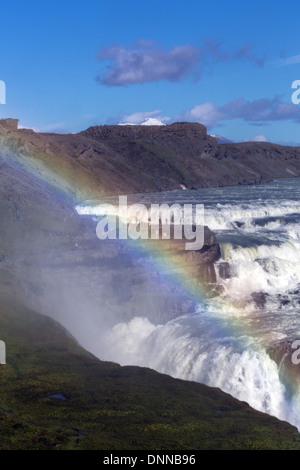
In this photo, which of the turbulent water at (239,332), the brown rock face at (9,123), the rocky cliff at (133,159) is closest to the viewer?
the turbulent water at (239,332)

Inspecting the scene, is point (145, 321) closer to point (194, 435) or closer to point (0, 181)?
point (194, 435)

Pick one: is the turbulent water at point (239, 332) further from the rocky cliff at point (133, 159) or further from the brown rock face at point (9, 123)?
the brown rock face at point (9, 123)

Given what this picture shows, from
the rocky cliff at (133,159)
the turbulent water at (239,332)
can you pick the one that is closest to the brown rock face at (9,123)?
the rocky cliff at (133,159)

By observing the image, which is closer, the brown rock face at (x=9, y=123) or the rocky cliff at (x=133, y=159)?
the brown rock face at (x=9, y=123)

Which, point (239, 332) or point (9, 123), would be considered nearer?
point (239, 332)

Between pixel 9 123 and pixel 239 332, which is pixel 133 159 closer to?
pixel 9 123

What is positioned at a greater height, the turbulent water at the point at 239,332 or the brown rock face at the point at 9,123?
the brown rock face at the point at 9,123

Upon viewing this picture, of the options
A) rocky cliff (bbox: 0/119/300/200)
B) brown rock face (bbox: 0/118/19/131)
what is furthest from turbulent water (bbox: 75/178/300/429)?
brown rock face (bbox: 0/118/19/131)

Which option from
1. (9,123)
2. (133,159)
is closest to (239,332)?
(9,123)
